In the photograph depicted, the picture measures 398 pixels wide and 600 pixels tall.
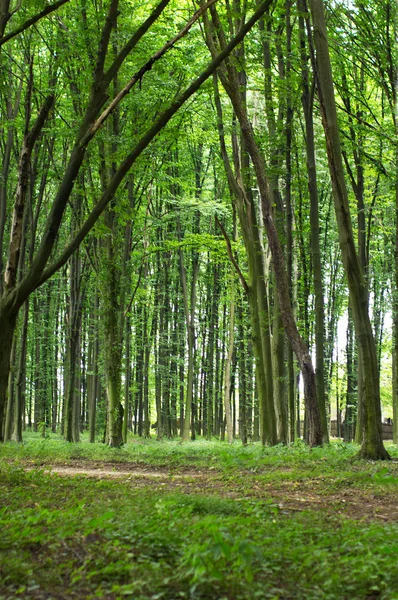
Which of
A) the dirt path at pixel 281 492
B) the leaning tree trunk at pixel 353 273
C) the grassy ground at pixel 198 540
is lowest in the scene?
the dirt path at pixel 281 492

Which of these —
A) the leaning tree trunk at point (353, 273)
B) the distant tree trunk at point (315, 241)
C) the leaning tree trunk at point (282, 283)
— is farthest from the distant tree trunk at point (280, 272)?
the leaning tree trunk at point (353, 273)

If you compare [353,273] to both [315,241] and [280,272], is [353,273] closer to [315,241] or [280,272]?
[280,272]

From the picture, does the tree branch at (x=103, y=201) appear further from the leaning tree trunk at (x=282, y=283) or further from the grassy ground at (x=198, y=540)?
the leaning tree trunk at (x=282, y=283)

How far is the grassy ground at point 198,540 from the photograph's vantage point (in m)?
3.39

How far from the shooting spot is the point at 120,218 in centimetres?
1520

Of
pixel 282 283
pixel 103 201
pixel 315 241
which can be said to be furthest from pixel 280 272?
pixel 103 201

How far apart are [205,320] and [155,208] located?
21.7 feet

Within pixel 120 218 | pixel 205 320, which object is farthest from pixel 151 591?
pixel 205 320

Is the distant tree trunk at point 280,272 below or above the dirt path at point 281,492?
above

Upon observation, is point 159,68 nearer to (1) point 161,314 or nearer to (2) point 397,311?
(2) point 397,311

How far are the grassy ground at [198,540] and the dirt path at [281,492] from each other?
0.08ft

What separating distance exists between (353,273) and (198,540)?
713cm

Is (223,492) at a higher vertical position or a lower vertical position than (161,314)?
lower

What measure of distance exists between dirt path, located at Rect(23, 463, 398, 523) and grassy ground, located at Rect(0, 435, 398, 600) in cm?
2
